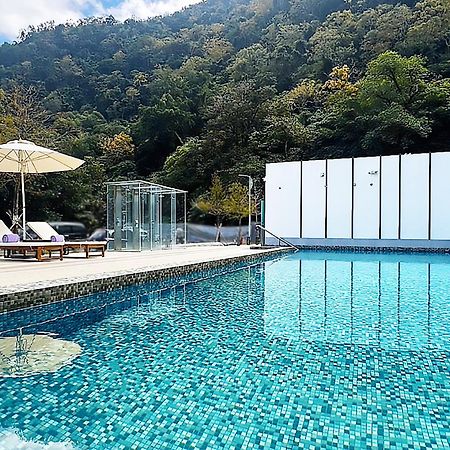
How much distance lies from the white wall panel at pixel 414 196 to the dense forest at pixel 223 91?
4829 millimetres

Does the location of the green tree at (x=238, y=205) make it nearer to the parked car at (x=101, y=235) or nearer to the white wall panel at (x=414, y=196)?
the white wall panel at (x=414, y=196)

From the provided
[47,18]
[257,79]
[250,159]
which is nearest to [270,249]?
[250,159]

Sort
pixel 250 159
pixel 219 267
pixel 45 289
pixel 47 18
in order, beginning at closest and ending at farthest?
pixel 45 289
pixel 219 267
pixel 250 159
pixel 47 18

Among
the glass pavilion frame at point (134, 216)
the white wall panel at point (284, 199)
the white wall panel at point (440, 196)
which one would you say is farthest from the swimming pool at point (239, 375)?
the white wall panel at point (284, 199)

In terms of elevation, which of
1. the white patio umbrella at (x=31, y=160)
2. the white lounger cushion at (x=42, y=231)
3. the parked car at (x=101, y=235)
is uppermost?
the white patio umbrella at (x=31, y=160)

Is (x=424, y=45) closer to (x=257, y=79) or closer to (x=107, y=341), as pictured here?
(x=257, y=79)

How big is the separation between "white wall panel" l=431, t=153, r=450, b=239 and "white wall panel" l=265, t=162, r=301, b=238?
458 cm

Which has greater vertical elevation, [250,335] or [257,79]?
[257,79]

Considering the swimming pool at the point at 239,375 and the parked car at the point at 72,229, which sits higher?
the parked car at the point at 72,229

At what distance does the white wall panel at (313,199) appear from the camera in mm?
16891

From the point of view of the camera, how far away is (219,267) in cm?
920

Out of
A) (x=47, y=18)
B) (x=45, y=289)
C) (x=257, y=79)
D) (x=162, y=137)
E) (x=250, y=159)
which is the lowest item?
(x=45, y=289)

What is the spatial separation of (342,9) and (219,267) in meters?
28.0

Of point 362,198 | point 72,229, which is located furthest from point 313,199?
point 72,229
